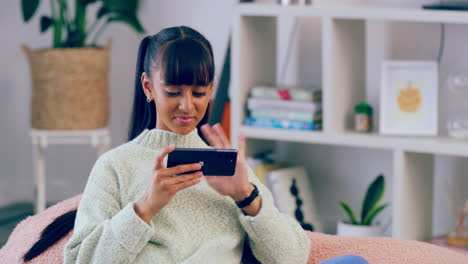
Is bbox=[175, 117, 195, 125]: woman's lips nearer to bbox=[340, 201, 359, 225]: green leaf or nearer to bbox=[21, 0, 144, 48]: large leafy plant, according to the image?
bbox=[340, 201, 359, 225]: green leaf

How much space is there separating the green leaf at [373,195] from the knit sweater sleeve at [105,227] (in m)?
1.30

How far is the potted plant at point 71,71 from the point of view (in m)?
3.09

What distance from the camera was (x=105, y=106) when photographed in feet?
10.6

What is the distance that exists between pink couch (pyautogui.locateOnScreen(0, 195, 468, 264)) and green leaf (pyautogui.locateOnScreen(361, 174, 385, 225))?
851mm

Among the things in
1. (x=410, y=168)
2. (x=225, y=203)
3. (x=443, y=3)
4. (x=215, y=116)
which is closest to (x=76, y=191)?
(x=215, y=116)

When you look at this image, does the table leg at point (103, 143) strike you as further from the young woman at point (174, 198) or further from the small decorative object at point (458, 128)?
the young woman at point (174, 198)

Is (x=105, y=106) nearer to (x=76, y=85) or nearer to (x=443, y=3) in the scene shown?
(x=76, y=85)

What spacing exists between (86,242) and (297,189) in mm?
1542

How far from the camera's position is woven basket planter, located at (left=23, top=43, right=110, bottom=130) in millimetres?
3088

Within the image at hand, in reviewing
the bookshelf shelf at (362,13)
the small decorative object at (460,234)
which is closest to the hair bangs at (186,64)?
the bookshelf shelf at (362,13)

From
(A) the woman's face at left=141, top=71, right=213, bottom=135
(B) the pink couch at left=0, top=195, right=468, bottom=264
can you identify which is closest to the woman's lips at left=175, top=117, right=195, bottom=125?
(A) the woman's face at left=141, top=71, right=213, bottom=135

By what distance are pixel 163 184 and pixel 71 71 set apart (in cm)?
200

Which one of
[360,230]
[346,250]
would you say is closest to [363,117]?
[360,230]

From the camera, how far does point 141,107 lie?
56.6 inches
